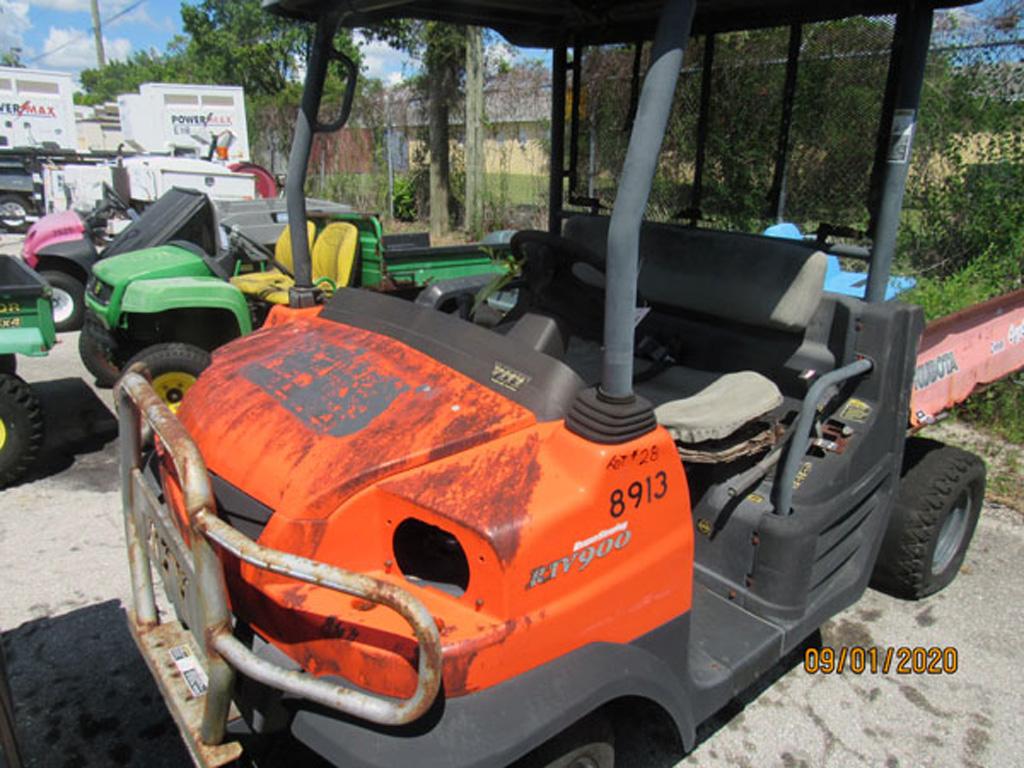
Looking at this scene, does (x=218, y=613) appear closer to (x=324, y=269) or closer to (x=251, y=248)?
(x=324, y=269)

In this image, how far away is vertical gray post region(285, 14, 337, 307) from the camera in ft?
9.02

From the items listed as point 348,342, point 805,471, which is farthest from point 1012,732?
point 348,342

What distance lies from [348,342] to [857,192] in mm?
4210

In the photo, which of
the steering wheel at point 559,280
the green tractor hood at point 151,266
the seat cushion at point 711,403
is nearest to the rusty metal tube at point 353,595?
the seat cushion at point 711,403

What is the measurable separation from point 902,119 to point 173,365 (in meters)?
4.45

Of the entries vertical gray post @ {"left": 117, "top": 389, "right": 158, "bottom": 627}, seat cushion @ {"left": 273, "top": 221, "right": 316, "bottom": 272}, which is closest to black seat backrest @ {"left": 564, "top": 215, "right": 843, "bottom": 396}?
vertical gray post @ {"left": 117, "top": 389, "right": 158, "bottom": 627}

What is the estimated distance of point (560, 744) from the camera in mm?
1860

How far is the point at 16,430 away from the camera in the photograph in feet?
15.0

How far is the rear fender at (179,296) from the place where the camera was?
5.22 m

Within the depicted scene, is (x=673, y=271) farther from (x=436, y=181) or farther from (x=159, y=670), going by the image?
(x=436, y=181)

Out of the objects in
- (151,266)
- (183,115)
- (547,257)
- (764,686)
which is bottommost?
(764,686)

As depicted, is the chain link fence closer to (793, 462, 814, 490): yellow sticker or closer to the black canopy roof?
the black canopy roof

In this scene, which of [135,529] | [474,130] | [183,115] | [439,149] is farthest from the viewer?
[183,115]
